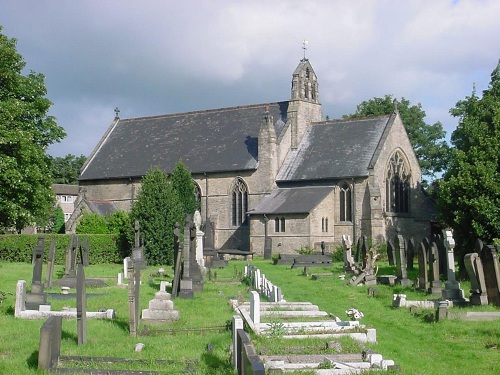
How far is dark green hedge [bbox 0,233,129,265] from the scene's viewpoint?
39281mm

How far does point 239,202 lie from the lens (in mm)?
49531

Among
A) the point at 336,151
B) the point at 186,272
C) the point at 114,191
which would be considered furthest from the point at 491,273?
the point at 114,191

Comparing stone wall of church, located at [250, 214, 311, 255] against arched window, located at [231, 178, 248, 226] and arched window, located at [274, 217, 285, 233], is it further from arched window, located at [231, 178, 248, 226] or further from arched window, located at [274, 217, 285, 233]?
arched window, located at [231, 178, 248, 226]

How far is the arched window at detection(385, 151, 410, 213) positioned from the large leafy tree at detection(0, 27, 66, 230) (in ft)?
69.7

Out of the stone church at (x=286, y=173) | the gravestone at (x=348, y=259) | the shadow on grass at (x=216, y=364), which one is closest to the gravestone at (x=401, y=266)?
the gravestone at (x=348, y=259)

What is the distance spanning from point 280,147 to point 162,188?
12559 mm

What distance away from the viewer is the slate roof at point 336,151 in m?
45.9

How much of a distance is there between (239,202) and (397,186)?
10750 mm

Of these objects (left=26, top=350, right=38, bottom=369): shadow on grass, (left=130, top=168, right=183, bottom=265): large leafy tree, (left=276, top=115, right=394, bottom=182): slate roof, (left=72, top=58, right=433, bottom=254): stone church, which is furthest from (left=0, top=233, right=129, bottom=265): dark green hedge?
(left=26, top=350, right=38, bottom=369): shadow on grass

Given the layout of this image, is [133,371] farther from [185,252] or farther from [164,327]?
[185,252]

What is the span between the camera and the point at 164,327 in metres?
14.1

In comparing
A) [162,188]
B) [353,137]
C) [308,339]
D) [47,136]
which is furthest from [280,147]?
[308,339]

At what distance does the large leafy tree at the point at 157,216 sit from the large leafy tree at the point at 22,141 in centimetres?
485

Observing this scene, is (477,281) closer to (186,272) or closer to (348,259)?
(186,272)
